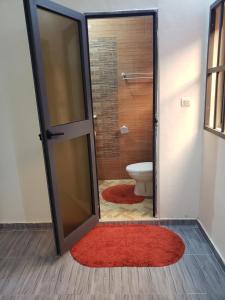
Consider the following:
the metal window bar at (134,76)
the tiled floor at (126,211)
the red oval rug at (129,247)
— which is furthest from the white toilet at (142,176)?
the metal window bar at (134,76)

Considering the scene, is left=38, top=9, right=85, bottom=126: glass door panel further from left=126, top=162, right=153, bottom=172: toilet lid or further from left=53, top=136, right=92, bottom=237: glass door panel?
left=126, top=162, right=153, bottom=172: toilet lid

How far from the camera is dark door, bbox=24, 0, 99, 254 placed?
1.72 m

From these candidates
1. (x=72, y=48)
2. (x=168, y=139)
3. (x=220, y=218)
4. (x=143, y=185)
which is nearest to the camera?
(x=220, y=218)

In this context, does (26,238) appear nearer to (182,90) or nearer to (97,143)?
(97,143)

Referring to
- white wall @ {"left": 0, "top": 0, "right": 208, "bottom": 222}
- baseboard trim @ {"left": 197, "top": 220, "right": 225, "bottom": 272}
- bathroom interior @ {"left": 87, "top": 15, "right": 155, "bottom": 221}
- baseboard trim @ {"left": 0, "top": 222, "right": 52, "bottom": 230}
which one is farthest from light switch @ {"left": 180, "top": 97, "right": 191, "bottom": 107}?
baseboard trim @ {"left": 0, "top": 222, "right": 52, "bottom": 230}

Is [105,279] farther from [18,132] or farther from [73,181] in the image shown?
[18,132]

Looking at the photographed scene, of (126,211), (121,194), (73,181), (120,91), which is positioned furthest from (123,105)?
(73,181)

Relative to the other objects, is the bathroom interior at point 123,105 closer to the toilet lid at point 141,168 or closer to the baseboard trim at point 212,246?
the toilet lid at point 141,168

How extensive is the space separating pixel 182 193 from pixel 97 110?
1.72m

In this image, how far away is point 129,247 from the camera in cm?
212

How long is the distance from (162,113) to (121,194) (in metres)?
1.40

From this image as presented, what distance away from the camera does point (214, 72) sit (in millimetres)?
1983

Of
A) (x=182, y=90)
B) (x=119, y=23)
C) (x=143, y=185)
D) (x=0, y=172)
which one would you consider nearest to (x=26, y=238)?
(x=0, y=172)

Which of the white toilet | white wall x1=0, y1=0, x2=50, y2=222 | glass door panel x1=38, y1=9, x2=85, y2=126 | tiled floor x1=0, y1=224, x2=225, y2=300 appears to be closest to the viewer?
tiled floor x1=0, y1=224, x2=225, y2=300
